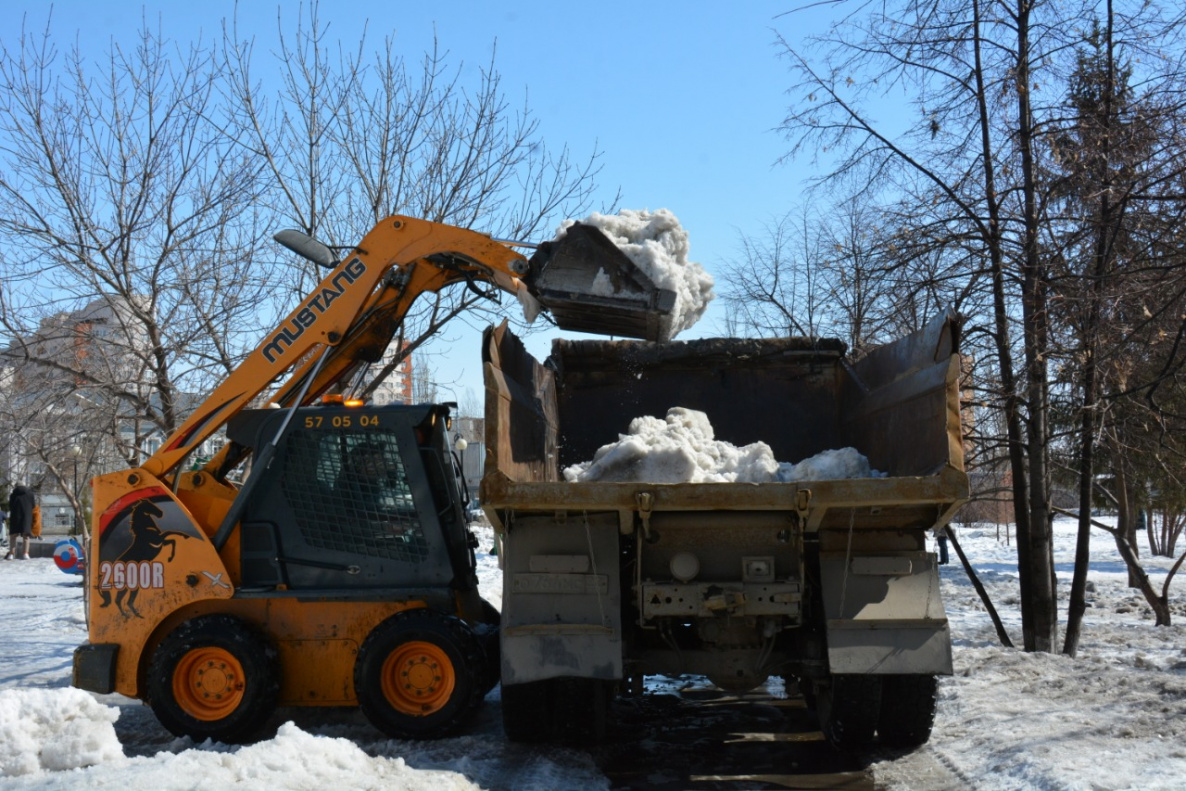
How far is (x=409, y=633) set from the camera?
6.35 metres

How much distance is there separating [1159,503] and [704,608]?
17.2m

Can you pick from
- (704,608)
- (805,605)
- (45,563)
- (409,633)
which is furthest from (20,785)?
(45,563)

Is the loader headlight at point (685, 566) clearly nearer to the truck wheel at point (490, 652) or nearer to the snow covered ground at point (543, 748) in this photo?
the snow covered ground at point (543, 748)

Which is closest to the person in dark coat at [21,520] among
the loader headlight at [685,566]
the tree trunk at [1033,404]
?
the tree trunk at [1033,404]

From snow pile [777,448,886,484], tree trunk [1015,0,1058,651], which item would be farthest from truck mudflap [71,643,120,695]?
tree trunk [1015,0,1058,651]

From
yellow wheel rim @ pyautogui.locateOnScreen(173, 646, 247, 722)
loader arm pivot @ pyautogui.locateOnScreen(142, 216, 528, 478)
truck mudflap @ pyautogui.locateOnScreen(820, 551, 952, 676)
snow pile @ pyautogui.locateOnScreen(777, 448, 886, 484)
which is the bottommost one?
yellow wheel rim @ pyautogui.locateOnScreen(173, 646, 247, 722)

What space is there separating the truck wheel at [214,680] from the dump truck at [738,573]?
1.56 meters

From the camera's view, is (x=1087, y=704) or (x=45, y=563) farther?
(x=45, y=563)

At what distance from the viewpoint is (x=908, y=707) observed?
590cm

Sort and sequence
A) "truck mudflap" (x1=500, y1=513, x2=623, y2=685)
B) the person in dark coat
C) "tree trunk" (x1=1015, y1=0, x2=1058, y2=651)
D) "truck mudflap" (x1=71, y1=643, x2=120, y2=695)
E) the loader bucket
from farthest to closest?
the person in dark coat
"tree trunk" (x1=1015, y1=0, x2=1058, y2=651)
"truck mudflap" (x1=71, y1=643, x2=120, y2=695)
the loader bucket
"truck mudflap" (x1=500, y1=513, x2=623, y2=685)

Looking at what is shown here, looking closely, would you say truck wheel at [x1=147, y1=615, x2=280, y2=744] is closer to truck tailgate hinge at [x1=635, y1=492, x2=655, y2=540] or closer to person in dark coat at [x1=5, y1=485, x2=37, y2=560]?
truck tailgate hinge at [x1=635, y1=492, x2=655, y2=540]

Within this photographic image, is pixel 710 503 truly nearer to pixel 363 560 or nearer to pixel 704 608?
pixel 704 608

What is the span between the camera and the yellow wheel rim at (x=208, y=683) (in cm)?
646

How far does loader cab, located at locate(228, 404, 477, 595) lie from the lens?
22.0ft
